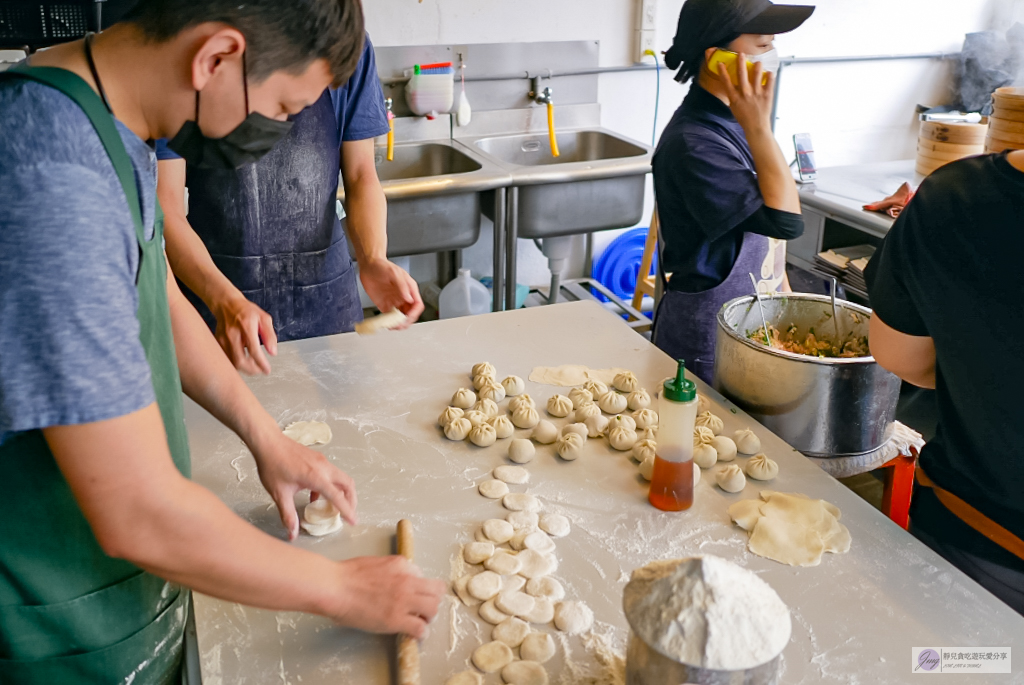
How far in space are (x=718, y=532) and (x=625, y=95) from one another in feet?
10.3

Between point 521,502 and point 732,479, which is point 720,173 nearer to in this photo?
point 732,479

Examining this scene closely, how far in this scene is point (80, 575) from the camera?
3.42 ft

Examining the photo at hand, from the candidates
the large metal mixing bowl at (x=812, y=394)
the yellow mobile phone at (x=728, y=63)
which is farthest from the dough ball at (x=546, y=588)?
the yellow mobile phone at (x=728, y=63)

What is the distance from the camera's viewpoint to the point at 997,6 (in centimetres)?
471

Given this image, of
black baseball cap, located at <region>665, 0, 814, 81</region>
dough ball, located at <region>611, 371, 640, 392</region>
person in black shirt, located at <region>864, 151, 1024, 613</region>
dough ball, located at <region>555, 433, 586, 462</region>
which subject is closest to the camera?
person in black shirt, located at <region>864, 151, 1024, 613</region>

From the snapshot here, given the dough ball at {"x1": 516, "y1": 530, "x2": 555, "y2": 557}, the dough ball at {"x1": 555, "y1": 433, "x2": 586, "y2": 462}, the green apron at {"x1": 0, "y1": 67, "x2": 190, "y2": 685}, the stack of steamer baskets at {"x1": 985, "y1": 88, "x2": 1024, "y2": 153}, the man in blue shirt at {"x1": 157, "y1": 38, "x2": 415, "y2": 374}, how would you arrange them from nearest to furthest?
the green apron at {"x1": 0, "y1": 67, "x2": 190, "y2": 685}
the dough ball at {"x1": 516, "y1": 530, "x2": 555, "y2": 557}
the dough ball at {"x1": 555, "y1": 433, "x2": 586, "y2": 462}
the man in blue shirt at {"x1": 157, "y1": 38, "x2": 415, "y2": 374}
the stack of steamer baskets at {"x1": 985, "y1": 88, "x2": 1024, "y2": 153}

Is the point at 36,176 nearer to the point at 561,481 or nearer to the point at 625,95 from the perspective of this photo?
the point at 561,481

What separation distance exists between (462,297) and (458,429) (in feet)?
6.96

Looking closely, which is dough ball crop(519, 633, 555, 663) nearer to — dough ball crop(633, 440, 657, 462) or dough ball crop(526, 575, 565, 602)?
dough ball crop(526, 575, 565, 602)

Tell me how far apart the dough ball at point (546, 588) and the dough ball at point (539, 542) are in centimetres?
7

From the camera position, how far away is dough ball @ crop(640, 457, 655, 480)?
1484 millimetres

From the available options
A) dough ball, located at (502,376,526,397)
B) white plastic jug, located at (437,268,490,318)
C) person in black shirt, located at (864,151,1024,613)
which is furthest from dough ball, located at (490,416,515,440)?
white plastic jug, located at (437,268,490,318)

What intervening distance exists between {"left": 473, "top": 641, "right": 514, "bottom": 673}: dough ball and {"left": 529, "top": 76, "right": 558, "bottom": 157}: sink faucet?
2.90 m

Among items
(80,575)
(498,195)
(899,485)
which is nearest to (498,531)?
(80,575)
